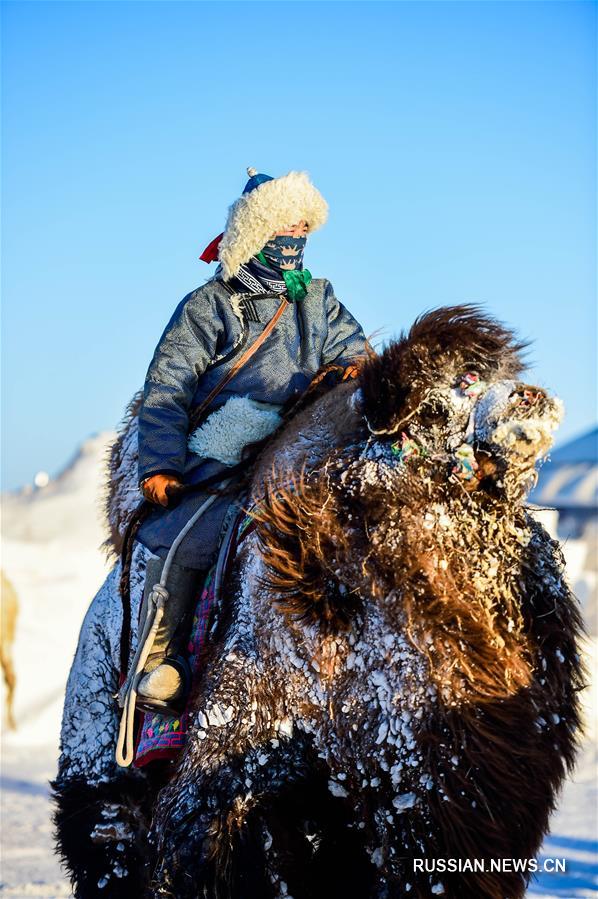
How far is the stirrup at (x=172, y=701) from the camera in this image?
2959mm

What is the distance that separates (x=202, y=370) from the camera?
10.9 feet

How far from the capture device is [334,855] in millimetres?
2699

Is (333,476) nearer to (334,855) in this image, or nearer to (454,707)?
(454,707)

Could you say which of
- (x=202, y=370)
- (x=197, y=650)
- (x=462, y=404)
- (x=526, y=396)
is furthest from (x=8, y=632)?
Result: (x=526, y=396)

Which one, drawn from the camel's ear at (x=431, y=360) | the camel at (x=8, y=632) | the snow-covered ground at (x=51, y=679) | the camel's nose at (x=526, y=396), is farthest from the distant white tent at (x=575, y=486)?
the camel's nose at (x=526, y=396)

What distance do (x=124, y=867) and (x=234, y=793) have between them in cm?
102

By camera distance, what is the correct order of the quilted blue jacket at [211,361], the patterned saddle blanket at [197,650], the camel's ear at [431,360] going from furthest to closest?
the quilted blue jacket at [211,361]
the patterned saddle blanket at [197,650]
the camel's ear at [431,360]

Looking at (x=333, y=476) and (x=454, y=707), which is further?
(x=333, y=476)

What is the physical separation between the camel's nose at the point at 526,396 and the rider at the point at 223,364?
0.81 m

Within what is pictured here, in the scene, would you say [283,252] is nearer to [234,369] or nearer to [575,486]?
[234,369]

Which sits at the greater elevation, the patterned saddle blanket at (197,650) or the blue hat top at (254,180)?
the blue hat top at (254,180)

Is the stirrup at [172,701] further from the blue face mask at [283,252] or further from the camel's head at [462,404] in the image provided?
the blue face mask at [283,252]

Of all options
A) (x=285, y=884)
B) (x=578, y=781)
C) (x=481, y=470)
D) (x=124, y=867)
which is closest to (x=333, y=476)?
(x=481, y=470)

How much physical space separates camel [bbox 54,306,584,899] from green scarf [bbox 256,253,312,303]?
2.11 ft
